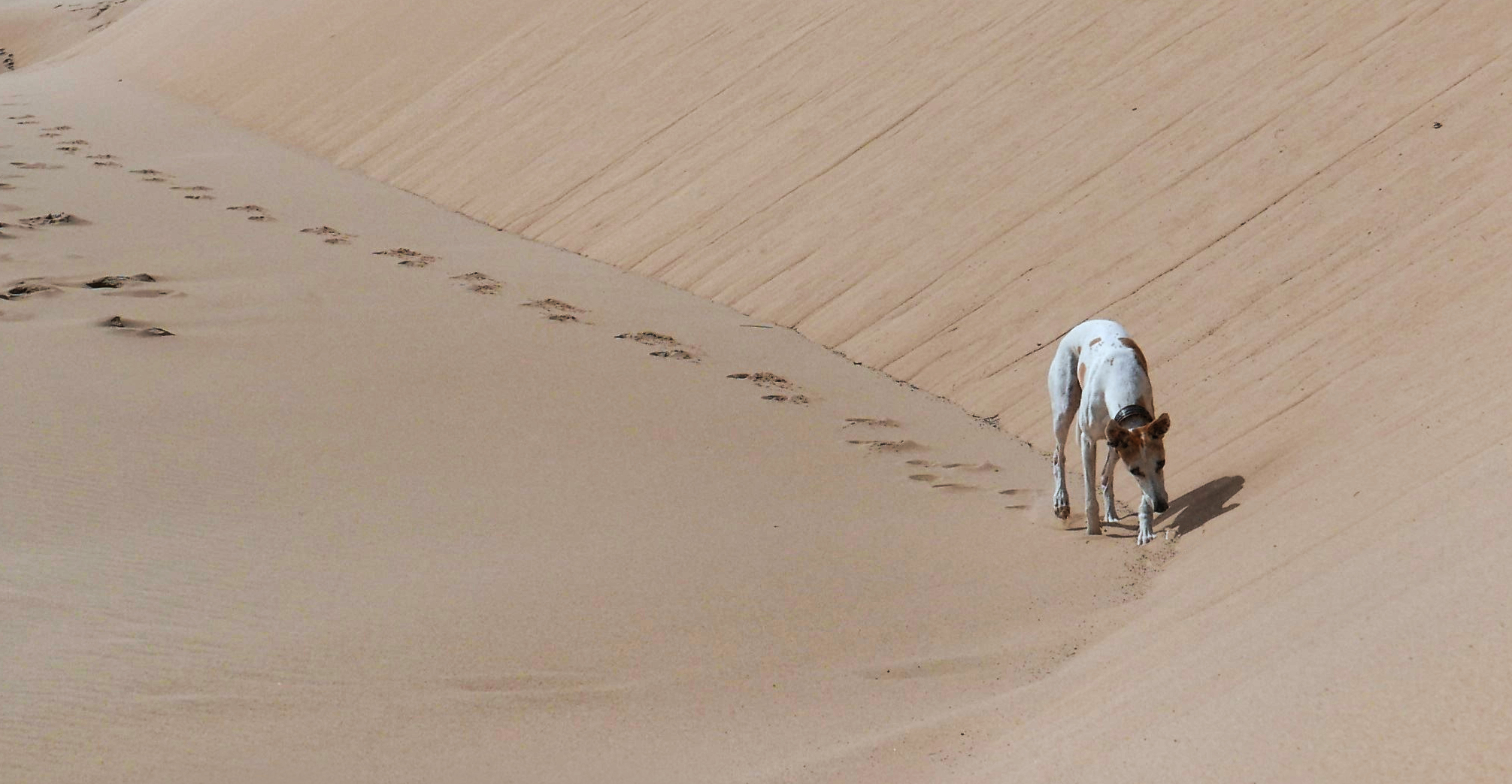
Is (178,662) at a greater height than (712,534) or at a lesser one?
lesser

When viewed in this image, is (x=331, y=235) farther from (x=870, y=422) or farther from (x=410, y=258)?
(x=870, y=422)

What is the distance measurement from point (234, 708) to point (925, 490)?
4.12m

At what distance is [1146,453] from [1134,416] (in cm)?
18

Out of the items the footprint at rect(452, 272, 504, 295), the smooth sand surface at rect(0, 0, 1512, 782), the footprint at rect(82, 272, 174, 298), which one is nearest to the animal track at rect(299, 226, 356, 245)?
the smooth sand surface at rect(0, 0, 1512, 782)

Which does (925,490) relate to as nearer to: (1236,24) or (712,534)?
(712,534)

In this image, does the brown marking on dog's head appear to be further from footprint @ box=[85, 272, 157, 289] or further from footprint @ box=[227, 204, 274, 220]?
footprint @ box=[227, 204, 274, 220]

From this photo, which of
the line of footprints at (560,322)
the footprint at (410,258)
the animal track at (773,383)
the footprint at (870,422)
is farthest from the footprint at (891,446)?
the footprint at (410,258)

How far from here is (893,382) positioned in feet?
32.9

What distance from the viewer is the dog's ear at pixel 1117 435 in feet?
22.0

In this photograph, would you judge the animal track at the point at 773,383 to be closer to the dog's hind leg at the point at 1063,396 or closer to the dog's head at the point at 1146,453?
the dog's hind leg at the point at 1063,396

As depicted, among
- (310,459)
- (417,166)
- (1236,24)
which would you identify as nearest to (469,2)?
(417,166)

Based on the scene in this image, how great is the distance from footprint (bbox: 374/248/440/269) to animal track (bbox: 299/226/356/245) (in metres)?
0.47

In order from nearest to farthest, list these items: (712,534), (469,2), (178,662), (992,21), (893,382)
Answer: (178,662) < (712,534) < (893,382) < (992,21) < (469,2)

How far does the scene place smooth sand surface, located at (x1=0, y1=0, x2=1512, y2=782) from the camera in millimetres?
4770
